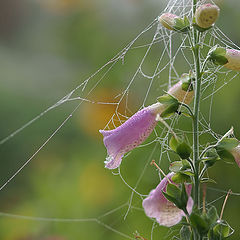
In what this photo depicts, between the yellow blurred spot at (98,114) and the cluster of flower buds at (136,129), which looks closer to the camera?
the cluster of flower buds at (136,129)

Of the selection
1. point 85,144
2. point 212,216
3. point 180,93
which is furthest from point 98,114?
point 212,216

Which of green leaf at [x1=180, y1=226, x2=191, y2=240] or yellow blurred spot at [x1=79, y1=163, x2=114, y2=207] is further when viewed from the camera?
yellow blurred spot at [x1=79, y1=163, x2=114, y2=207]

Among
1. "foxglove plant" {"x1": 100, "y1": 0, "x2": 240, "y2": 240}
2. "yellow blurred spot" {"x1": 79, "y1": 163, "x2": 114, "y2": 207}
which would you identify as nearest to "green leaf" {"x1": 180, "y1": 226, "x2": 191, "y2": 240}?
"foxglove plant" {"x1": 100, "y1": 0, "x2": 240, "y2": 240}

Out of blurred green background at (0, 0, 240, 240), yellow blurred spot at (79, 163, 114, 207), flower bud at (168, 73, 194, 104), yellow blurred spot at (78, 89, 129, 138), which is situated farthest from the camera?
yellow blurred spot at (78, 89, 129, 138)

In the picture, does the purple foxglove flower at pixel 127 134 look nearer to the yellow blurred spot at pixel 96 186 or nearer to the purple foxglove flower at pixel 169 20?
the purple foxglove flower at pixel 169 20

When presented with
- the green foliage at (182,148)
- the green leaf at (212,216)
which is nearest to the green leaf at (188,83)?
the green foliage at (182,148)

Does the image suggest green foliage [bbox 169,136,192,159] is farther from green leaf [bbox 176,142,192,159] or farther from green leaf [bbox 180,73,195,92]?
green leaf [bbox 180,73,195,92]

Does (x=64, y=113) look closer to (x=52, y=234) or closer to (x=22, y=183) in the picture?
(x=22, y=183)
